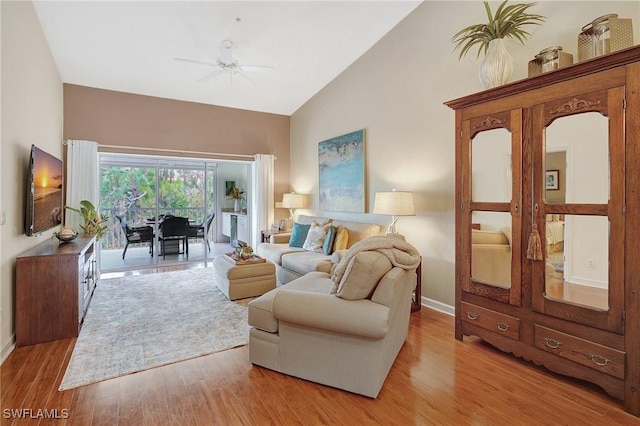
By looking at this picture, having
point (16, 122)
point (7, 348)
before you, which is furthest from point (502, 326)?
point (16, 122)

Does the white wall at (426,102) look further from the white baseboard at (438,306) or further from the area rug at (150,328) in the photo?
the area rug at (150,328)

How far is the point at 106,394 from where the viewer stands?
6.65 ft

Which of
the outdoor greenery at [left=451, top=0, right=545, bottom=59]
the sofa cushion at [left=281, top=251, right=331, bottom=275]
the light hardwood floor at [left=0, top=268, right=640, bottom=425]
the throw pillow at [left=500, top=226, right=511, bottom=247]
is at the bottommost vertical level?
the light hardwood floor at [left=0, top=268, right=640, bottom=425]

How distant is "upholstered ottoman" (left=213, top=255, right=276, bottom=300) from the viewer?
384cm

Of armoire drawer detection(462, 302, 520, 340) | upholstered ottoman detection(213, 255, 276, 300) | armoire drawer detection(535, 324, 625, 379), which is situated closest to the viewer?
armoire drawer detection(535, 324, 625, 379)

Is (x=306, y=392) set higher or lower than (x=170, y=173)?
lower

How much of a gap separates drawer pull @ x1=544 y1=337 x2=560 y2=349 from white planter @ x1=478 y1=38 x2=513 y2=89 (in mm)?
1993

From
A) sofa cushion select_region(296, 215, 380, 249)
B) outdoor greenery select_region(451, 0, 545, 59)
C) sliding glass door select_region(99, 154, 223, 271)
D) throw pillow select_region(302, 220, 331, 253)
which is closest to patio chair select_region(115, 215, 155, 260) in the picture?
sliding glass door select_region(99, 154, 223, 271)

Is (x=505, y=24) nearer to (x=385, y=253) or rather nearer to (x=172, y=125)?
(x=385, y=253)

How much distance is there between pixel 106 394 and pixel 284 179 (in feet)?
17.2

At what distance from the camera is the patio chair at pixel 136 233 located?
18.7ft

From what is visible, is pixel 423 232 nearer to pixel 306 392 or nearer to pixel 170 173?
pixel 306 392

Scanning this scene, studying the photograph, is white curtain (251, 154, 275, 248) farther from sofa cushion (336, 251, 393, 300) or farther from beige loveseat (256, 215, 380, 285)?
sofa cushion (336, 251, 393, 300)

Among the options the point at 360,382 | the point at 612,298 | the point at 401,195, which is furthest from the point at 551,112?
the point at 360,382
